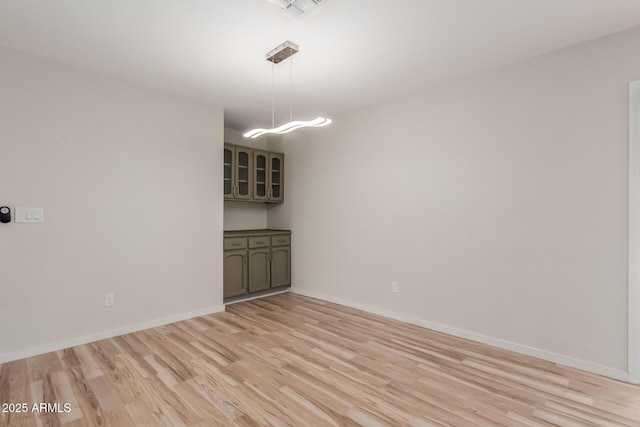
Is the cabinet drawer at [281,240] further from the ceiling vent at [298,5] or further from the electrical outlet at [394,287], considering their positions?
the ceiling vent at [298,5]

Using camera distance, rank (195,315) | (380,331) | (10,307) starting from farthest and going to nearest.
Answer: (195,315), (380,331), (10,307)

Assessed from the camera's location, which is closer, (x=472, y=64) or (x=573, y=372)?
(x=573, y=372)

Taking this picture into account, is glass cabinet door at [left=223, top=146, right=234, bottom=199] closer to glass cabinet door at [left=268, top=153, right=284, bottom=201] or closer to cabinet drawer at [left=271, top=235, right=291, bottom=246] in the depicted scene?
glass cabinet door at [left=268, top=153, right=284, bottom=201]

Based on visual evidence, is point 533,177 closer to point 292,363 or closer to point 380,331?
point 380,331

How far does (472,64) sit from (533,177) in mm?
1182

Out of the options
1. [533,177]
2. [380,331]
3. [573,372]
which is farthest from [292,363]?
[533,177]

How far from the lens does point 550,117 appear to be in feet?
8.84

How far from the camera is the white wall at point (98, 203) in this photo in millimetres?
2693

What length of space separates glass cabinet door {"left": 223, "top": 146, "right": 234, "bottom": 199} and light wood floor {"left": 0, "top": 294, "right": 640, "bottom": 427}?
1919mm

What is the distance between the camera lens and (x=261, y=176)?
4918mm

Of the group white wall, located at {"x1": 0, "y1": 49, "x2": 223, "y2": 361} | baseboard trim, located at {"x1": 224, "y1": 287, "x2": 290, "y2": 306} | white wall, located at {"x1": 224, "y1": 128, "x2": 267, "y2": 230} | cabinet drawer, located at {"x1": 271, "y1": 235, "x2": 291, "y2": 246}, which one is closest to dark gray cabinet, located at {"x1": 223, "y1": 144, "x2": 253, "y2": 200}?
white wall, located at {"x1": 0, "y1": 49, "x2": 223, "y2": 361}

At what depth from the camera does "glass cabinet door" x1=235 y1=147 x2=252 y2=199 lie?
4.58 meters

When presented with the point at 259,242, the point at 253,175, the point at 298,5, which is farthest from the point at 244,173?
the point at 298,5

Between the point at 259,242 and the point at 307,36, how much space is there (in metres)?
2.93
